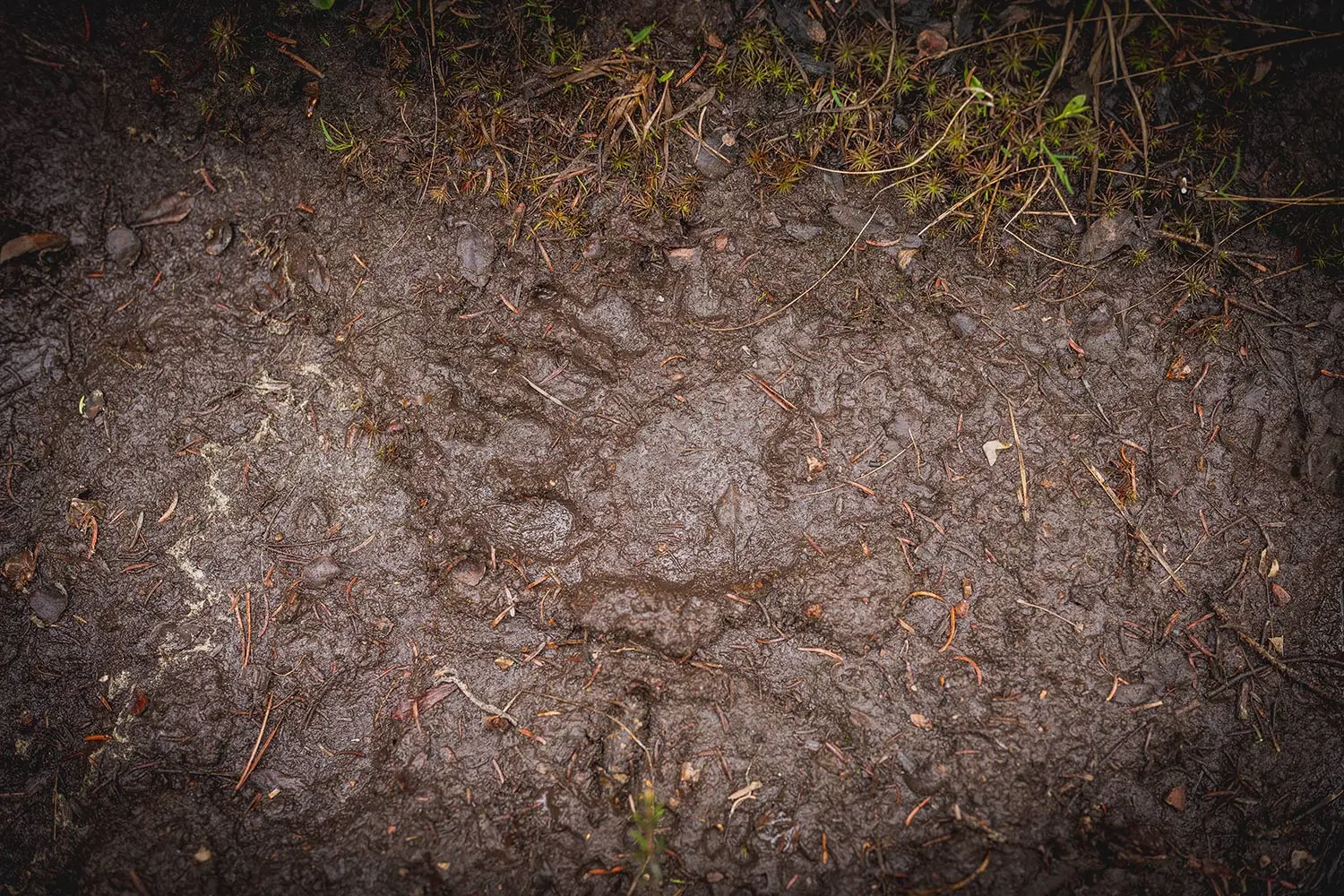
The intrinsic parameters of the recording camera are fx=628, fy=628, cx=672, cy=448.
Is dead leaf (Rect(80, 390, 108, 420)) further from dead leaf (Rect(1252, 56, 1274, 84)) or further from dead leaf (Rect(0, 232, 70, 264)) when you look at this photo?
dead leaf (Rect(1252, 56, 1274, 84))

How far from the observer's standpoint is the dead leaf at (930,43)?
2453mm

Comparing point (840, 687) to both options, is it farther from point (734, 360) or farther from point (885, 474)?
point (734, 360)

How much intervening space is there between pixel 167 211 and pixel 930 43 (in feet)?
10.5

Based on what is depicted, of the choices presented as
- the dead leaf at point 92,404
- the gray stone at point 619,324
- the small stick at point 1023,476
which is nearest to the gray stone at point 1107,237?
the small stick at point 1023,476

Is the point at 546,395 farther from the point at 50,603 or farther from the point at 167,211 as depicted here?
the point at 50,603

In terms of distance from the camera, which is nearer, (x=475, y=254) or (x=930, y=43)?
(x=930, y=43)

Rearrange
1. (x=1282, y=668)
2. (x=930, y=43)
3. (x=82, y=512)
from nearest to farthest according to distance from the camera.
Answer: (x=930, y=43) → (x=1282, y=668) → (x=82, y=512)

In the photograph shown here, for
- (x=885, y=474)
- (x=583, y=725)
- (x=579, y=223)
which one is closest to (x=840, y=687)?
(x=885, y=474)

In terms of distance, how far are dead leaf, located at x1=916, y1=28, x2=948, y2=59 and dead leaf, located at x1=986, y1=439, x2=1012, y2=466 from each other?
1561 mm

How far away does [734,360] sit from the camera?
2648mm

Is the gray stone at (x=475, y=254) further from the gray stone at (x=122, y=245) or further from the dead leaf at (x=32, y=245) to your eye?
the dead leaf at (x=32, y=245)

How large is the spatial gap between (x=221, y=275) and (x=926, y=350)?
3014mm

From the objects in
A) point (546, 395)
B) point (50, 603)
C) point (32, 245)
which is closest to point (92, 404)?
point (32, 245)

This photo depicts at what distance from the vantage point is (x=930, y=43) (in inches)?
96.7
